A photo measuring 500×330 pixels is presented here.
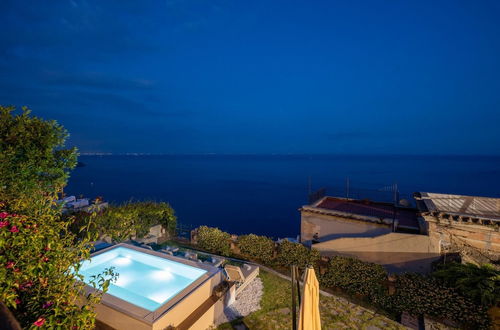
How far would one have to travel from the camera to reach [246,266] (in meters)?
9.75

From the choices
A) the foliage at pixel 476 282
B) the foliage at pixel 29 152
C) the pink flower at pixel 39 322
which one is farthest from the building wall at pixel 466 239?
the foliage at pixel 29 152

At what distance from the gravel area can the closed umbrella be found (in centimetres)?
382

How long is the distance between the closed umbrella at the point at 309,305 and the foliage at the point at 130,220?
9.75m

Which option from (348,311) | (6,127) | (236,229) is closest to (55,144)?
(6,127)

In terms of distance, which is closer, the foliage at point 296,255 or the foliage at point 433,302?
the foliage at point 433,302

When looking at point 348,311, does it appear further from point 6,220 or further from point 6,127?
point 6,127

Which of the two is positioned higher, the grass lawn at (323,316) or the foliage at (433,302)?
the foliage at (433,302)

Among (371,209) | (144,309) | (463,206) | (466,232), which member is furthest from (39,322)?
(371,209)

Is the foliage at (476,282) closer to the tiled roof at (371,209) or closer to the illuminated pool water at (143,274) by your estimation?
the tiled roof at (371,209)

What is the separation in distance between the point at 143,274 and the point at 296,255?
6.06m

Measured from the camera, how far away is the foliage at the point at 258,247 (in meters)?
11.2

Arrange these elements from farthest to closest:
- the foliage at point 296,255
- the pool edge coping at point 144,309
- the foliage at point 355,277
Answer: the foliage at point 296,255 < the foliage at point 355,277 < the pool edge coping at point 144,309

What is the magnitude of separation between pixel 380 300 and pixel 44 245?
376 inches

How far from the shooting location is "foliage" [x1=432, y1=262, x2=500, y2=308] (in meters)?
6.84
